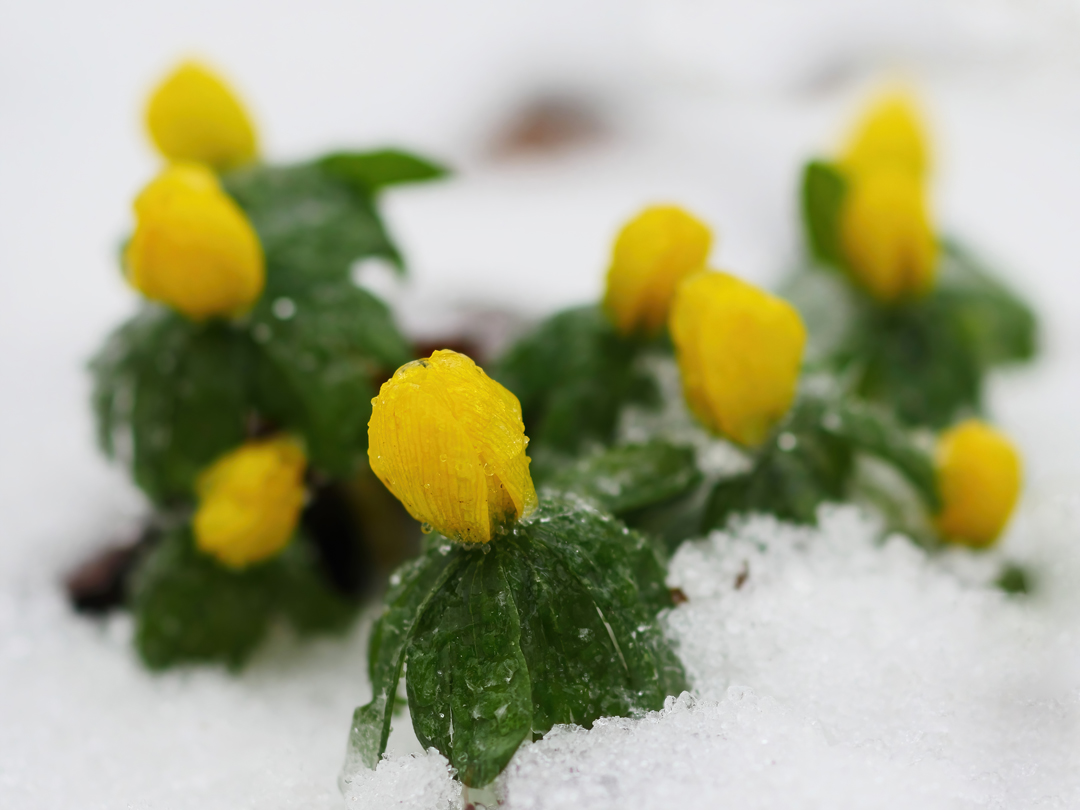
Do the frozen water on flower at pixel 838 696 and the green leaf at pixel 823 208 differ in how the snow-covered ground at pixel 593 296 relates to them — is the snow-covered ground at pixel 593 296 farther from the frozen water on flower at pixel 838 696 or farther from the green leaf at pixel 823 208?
the green leaf at pixel 823 208

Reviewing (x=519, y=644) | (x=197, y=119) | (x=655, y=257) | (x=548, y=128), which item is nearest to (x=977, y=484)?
A: (x=655, y=257)

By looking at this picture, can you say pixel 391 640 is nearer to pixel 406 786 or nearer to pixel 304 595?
pixel 406 786

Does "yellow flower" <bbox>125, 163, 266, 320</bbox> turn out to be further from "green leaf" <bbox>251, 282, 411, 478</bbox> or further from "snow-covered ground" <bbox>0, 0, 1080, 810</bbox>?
→ "snow-covered ground" <bbox>0, 0, 1080, 810</bbox>

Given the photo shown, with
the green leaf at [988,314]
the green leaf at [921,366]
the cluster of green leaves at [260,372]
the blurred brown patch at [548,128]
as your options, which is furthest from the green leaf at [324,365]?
the blurred brown patch at [548,128]

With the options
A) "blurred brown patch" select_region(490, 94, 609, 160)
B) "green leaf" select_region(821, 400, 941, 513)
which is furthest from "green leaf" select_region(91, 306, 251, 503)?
"blurred brown patch" select_region(490, 94, 609, 160)

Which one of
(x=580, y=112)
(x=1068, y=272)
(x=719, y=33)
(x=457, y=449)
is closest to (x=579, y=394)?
(x=457, y=449)
